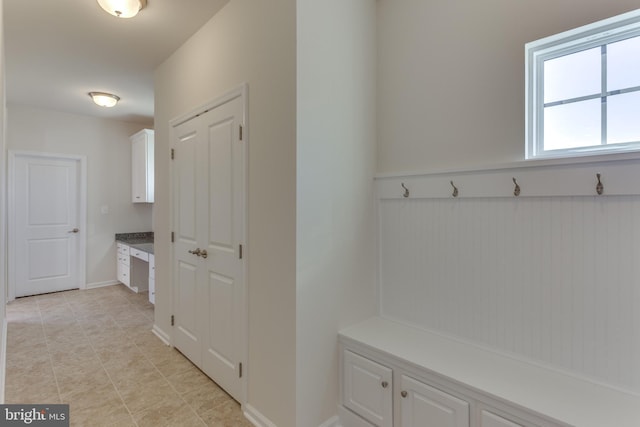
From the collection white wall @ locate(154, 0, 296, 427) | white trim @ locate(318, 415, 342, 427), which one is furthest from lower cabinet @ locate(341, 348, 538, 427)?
white wall @ locate(154, 0, 296, 427)

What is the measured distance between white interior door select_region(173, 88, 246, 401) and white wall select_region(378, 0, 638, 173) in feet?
3.44

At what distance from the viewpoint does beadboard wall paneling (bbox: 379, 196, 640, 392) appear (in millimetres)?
1386

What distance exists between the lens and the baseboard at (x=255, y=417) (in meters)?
1.89

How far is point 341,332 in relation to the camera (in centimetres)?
196

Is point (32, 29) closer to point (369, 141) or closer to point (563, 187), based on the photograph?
point (369, 141)

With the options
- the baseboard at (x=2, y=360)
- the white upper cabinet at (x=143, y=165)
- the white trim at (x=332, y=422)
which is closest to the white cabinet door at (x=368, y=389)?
the white trim at (x=332, y=422)

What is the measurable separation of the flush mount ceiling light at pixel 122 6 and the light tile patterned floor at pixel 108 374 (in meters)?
2.63

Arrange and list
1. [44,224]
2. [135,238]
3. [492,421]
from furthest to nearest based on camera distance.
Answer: [135,238] → [44,224] → [492,421]

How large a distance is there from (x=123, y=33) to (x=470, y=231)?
305 centimetres

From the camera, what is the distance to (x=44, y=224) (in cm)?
471

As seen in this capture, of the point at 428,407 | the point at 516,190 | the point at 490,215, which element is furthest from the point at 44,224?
the point at 516,190

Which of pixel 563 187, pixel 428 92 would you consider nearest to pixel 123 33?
pixel 428 92

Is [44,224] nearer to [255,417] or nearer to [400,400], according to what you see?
[255,417]

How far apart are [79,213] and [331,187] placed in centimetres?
483
